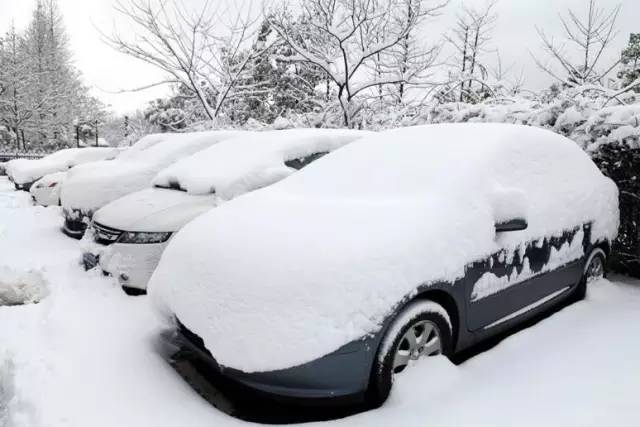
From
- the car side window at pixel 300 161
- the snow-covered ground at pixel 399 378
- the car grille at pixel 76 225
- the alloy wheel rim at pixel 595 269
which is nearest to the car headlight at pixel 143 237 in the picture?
the snow-covered ground at pixel 399 378

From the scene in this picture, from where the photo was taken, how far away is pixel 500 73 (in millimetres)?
13422

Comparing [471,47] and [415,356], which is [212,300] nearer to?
[415,356]

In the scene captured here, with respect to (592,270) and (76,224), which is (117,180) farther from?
(592,270)

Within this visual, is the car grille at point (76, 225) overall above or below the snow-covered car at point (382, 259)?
below

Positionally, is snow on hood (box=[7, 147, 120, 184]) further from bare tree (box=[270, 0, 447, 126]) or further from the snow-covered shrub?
the snow-covered shrub

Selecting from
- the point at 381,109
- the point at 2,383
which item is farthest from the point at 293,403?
the point at 381,109

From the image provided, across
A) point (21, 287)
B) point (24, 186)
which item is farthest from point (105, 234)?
point (24, 186)

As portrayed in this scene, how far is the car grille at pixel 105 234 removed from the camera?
4275 millimetres

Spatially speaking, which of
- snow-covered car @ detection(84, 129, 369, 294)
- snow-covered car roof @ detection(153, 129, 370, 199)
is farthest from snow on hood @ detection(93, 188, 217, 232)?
snow-covered car roof @ detection(153, 129, 370, 199)

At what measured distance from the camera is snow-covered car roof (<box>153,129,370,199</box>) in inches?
185

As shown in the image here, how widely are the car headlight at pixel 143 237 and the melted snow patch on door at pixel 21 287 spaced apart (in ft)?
2.96

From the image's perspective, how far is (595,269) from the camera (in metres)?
3.96

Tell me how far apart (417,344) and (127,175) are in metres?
5.16

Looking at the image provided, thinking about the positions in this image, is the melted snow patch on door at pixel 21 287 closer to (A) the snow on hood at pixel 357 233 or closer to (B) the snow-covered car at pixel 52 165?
(A) the snow on hood at pixel 357 233
